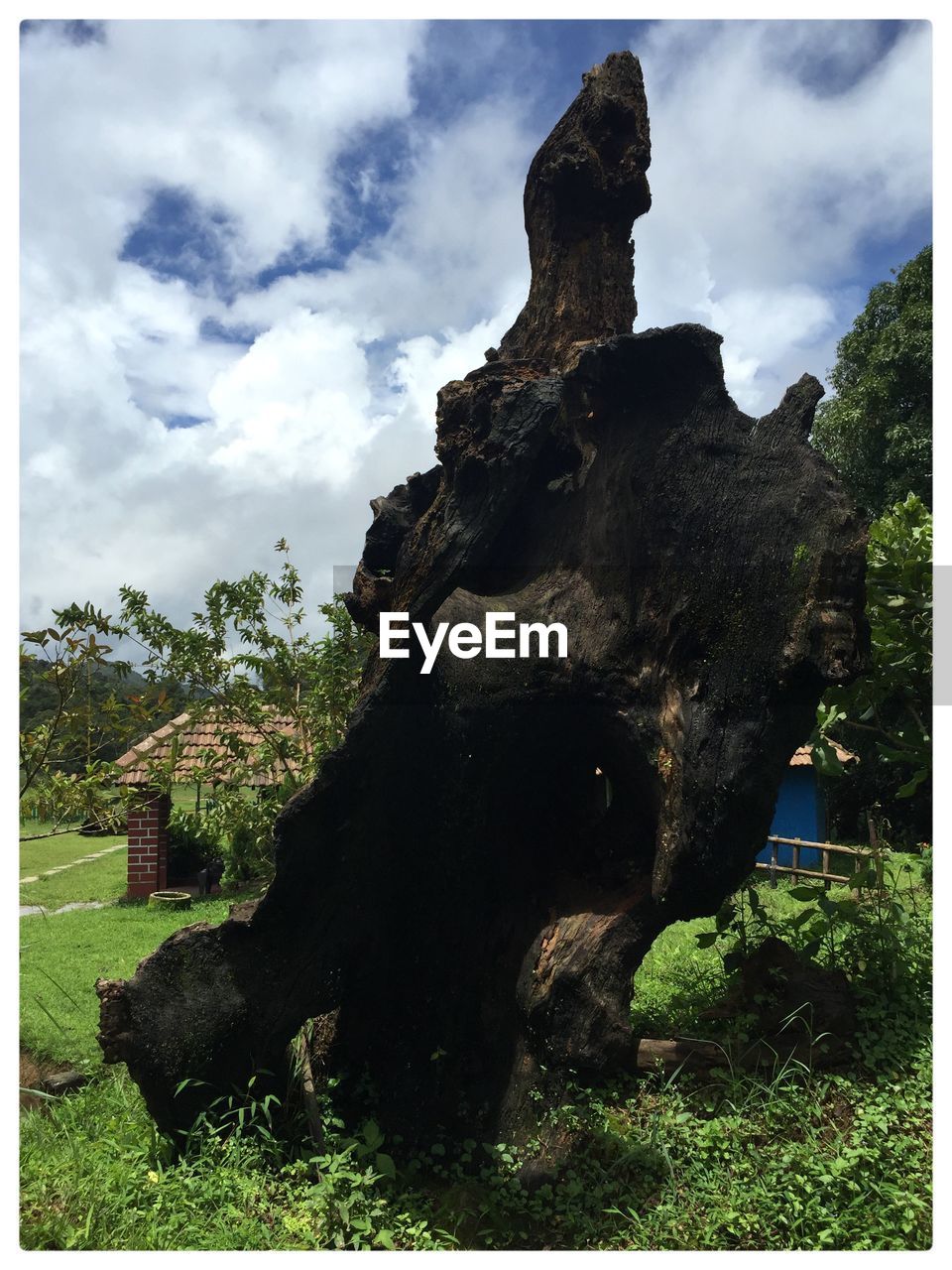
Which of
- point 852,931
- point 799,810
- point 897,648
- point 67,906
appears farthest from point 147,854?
point 897,648

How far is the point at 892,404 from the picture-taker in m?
15.1

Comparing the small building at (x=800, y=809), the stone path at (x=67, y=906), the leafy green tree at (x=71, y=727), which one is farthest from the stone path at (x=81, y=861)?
the small building at (x=800, y=809)

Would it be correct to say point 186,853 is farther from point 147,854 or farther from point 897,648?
point 897,648

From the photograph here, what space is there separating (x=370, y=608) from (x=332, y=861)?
1254 mm

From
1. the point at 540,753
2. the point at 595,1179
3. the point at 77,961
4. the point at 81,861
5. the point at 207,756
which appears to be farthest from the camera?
the point at 81,861

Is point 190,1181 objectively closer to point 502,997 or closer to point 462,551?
point 502,997

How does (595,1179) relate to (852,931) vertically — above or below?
below

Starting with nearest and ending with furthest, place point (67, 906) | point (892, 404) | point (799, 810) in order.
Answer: point (67, 906), point (892, 404), point (799, 810)

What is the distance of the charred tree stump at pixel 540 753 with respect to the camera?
3.79m

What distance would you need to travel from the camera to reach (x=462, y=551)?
4.21 metres

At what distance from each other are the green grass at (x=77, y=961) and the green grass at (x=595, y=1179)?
1.22 m

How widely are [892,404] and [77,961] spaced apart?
1427 cm

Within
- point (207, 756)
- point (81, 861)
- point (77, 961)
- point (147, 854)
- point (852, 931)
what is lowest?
point (81, 861)

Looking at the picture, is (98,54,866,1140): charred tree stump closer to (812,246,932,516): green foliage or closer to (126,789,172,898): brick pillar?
(126,789,172,898): brick pillar
